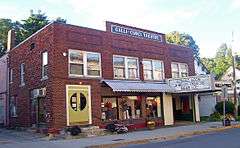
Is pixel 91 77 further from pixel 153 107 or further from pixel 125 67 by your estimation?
pixel 153 107

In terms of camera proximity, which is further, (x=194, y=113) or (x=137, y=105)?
(x=194, y=113)

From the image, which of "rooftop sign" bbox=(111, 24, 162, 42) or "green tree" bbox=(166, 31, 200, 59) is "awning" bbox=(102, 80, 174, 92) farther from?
"green tree" bbox=(166, 31, 200, 59)

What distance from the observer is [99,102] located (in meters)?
24.5

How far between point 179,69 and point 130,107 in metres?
7.75

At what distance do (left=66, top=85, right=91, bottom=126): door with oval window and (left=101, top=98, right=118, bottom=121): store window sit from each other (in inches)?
63.0

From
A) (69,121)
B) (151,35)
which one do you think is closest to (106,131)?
(69,121)

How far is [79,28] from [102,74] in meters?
3.62

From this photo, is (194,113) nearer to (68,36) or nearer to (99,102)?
(99,102)

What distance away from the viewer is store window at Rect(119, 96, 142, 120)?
26352 millimetres

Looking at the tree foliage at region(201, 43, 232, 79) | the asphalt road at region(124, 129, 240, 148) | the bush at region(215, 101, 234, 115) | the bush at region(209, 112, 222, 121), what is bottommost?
the asphalt road at region(124, 129, 240, 148)

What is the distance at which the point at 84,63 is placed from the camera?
2427cm

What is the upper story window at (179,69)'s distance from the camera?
3191cm

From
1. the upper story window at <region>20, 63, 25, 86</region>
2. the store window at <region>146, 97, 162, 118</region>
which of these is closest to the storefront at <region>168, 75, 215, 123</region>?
the store window at <region>146, 97, 162, 118</region>

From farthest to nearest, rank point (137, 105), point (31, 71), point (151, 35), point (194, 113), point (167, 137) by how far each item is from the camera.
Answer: point (194, 113) < point (151, 35) < point (137, 105) < point (31, 71) < point (167, 137)
